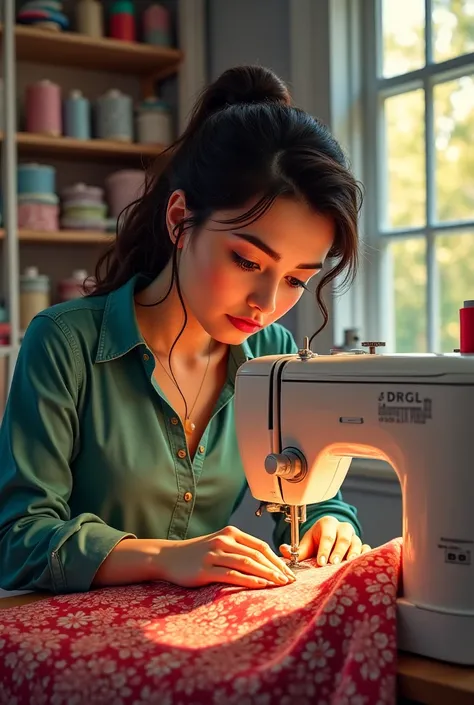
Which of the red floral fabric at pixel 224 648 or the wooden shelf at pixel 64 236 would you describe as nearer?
the red floral fabric at pixel 224 648

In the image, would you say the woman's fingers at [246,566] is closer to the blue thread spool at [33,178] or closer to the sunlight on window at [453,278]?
the sunlight on window at [453,278]

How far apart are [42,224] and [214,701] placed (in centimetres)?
230

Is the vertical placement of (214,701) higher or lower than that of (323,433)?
lower

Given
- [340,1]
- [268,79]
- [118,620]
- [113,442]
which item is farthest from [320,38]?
[118,620]

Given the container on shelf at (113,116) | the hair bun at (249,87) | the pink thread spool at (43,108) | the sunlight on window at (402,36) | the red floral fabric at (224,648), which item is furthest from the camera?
the container on shelf at (113,116)

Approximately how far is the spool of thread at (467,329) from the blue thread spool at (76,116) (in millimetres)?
2221

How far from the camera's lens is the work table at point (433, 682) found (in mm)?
896

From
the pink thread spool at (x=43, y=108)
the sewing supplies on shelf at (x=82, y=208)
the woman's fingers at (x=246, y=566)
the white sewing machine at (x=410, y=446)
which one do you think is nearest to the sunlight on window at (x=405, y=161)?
the sewing supplies on shelf at (x=82, y=208)

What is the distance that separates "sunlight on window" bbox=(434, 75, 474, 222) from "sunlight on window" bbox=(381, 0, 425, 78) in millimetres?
134

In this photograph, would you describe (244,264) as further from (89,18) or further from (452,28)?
(89,18)

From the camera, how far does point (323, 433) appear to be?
1.13 meters

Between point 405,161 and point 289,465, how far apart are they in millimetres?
1593

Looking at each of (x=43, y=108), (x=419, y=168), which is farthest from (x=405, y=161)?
(x=43, y=108)

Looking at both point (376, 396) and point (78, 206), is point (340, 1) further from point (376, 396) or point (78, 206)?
point (376, 396)
